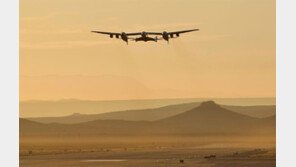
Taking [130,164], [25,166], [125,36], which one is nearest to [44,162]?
[25,166]

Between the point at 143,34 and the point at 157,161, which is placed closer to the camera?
the point at 143,34

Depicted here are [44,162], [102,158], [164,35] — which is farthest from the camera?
[102,158]

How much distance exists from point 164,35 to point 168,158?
107 ft

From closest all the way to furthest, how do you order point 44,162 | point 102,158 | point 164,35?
point 164,35, point 44,162, point 102,158

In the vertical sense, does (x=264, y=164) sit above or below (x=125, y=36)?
below

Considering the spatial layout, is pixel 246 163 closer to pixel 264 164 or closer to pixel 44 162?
pixel 264 164

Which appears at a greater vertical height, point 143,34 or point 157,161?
point 143,34

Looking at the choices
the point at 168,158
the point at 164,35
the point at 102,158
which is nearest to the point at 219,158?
the point at 168,158

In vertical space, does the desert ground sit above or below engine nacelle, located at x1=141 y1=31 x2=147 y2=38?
below

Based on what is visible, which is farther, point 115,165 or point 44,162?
point 44,162

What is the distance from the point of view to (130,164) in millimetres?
168500

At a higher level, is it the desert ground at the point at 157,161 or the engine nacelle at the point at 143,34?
the engine nacelle at the point at 143,34

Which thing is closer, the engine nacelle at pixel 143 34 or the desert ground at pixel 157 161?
the engine nacelle at pixel 143 34

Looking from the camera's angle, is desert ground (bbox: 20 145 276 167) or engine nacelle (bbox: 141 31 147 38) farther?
desert ground (bbox: 20 145 276 167)
